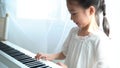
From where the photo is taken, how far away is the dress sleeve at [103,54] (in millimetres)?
770

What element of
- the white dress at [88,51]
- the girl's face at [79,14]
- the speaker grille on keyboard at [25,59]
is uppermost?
the girl's face at [79,14]

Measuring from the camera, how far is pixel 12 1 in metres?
1.89

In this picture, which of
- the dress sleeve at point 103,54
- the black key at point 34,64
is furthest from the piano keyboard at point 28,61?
the dress sleeve at point 103,54

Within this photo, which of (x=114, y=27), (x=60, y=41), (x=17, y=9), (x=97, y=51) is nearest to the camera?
(x=97, y=51)

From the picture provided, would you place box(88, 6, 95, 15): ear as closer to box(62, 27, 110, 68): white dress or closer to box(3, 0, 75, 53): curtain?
box(62, 27, 110, 68): white dress

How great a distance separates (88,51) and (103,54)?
0.24 feet

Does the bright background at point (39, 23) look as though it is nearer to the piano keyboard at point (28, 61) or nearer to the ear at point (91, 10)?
the ear at point (91, 10)

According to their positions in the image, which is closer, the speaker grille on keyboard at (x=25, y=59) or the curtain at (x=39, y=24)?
the speaker grille on keyboard at (x=25, y=59)

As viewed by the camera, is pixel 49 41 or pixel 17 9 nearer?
pixel 49 41

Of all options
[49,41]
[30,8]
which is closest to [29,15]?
[30,8]

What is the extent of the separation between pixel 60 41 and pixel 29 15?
46 cm

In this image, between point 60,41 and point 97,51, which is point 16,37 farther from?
point 97,51

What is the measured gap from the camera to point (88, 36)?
84 cm

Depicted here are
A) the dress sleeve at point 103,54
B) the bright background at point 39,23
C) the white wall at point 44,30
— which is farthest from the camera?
the bright background at point 39,23
